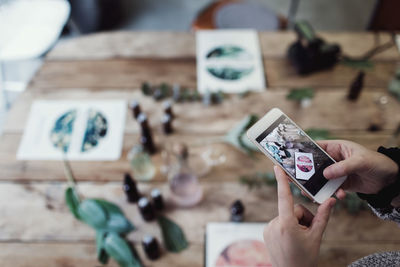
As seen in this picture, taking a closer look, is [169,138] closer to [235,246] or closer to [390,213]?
[235,246]

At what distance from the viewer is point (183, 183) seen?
958 mm

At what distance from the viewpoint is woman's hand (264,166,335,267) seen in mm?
513

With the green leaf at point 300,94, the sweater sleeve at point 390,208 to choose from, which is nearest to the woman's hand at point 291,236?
the sweater sleeve at point 390,208

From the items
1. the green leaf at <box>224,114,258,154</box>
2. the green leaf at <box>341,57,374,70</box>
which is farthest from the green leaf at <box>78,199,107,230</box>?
the green leaf at <box>341,57,374,70</box>

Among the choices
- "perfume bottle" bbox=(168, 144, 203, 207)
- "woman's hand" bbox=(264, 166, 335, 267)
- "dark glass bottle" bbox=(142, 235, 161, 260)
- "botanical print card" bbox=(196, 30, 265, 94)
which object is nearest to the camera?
"woman's hand" bbox=(264, 166, 335, 267)

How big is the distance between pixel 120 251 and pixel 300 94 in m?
0.77

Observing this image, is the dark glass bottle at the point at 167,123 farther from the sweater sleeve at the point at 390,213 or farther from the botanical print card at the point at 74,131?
the sweater sleeve at the point at 390,213

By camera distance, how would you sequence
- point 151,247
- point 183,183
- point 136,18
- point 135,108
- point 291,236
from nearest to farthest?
point 291,236
point 151,247
point 183,183
point 135,108
point 136,18

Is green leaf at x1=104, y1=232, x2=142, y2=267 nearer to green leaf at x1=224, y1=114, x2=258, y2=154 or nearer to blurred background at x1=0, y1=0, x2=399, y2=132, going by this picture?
green leaf at x1=224, y1=114, x2=258, y2=154

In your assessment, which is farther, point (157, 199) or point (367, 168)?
point (157, 199)

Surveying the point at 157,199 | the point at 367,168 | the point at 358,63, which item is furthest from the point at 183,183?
the point at 358,63

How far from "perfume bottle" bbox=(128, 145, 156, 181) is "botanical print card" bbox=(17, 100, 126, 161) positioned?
62 mm

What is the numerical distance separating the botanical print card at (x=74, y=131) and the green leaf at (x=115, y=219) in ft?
0.52

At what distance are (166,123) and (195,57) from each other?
0.37m
